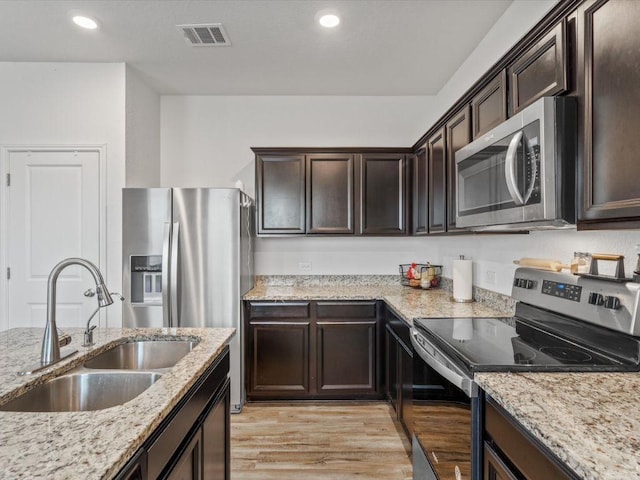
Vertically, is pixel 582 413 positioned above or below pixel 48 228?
below

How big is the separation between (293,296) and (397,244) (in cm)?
127

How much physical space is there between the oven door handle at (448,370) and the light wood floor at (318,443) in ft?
3.13

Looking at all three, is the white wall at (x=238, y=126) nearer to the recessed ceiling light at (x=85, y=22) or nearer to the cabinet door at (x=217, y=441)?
the recessed ceiling light at (x=85, y=22)

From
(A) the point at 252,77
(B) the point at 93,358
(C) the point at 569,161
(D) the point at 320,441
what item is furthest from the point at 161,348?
(A) the point at 252,77

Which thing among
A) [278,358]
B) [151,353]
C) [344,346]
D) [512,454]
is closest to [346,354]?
[344,346]

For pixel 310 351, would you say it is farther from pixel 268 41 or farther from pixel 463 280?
pixel 268 41

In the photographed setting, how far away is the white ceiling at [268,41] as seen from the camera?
227 cm

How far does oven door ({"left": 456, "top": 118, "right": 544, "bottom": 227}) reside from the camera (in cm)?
134

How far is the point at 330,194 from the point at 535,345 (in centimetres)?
218

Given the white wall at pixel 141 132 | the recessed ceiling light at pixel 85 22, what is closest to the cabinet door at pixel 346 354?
the white wall at pixel 141 132

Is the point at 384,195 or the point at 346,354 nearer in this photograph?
the point at 346,354

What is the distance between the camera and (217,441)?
5.07 ft

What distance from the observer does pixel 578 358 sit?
4.28ft

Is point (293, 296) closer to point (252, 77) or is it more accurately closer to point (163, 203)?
point (163, 203)
